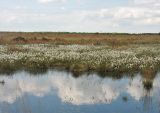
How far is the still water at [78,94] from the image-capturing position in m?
15.4

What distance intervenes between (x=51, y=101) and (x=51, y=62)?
40.3ft

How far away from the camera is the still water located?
15.4 m

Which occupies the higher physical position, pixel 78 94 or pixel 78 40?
pixel 78 40

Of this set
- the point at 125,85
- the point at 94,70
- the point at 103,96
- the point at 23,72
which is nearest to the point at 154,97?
the point at 103,96

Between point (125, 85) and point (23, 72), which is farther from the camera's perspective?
point (23, 72)

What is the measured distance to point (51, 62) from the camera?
28891 mm

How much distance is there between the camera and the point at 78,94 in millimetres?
18297

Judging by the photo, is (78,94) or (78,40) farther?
(78,40)

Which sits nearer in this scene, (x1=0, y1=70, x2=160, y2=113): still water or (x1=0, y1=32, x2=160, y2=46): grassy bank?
(x1=0, y1=70, x2=160, y2=113): still water

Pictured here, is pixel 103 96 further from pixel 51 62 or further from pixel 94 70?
pixel 51 62

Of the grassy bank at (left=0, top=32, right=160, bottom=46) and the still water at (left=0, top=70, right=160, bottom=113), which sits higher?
the grassy bank at (left=0, top=32, right=160, bottom=46)

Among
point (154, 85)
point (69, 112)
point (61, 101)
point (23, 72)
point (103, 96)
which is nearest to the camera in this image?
point (69, 112)

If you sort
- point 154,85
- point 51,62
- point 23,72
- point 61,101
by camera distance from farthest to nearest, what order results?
point 51,62, point 23,72, point 154,85, point 61,101

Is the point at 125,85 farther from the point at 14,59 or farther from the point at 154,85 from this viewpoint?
the point at 14,59
